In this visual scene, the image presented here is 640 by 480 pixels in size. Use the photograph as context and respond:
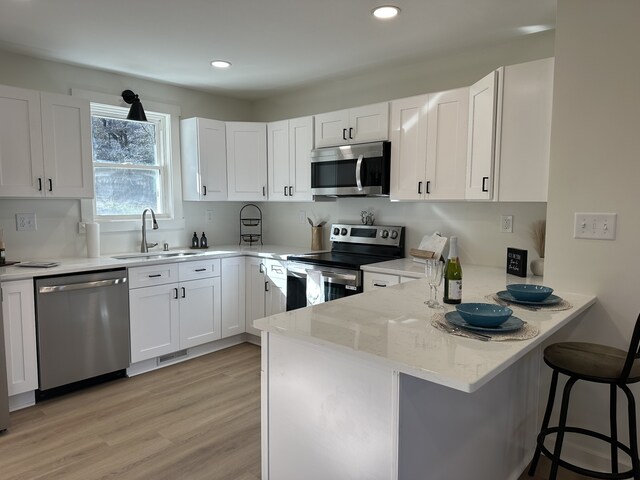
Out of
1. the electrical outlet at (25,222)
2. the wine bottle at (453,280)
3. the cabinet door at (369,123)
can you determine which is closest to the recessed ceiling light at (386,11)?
the cabinet door at (369,123)

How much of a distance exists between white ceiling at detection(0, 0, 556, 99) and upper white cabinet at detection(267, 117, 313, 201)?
0.52 meters

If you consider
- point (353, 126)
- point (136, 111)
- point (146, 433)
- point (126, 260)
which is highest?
point (136, 111)

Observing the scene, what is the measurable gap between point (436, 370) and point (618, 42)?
6.05 feet

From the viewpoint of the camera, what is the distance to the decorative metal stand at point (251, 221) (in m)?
4.78

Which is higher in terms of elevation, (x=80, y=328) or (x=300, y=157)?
(x=300, y=157)

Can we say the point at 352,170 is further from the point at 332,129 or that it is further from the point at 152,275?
the point at 152,275

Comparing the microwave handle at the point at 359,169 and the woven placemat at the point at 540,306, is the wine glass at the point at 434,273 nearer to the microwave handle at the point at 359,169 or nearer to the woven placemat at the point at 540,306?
the woven placemat at the point at 540,306

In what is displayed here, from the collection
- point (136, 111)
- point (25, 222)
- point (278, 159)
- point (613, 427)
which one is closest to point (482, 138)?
point (613, 427)

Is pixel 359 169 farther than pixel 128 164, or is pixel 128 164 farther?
pixel 128 164

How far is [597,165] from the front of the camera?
2.04 metres

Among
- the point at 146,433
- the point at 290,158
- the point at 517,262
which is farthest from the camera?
the point at 290,158

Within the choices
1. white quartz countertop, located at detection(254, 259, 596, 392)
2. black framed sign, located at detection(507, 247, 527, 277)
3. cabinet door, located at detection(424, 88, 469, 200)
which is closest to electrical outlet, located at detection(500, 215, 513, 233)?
black framed sign, located at detection(507, 247, 527, 277)

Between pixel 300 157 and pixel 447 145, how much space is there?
144 cm

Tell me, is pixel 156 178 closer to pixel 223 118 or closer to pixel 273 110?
pixel 223 118
